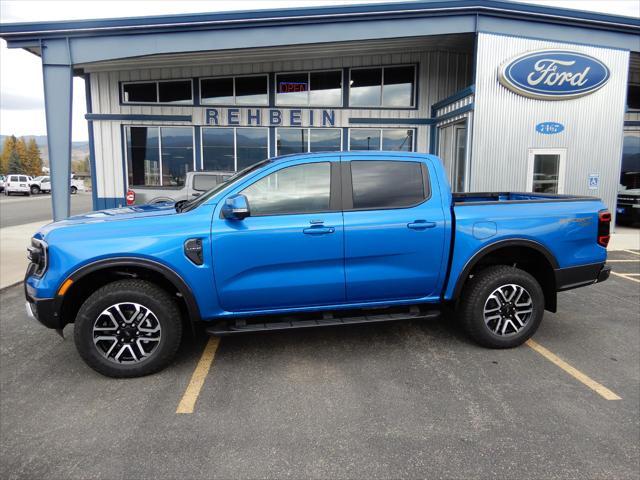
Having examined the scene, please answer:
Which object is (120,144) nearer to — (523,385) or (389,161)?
(389,161)

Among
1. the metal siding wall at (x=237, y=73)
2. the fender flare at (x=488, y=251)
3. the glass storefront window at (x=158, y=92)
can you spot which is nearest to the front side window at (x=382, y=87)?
the metal siding wall at (x=237, y=73)

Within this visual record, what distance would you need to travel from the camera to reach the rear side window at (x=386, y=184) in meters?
4.18

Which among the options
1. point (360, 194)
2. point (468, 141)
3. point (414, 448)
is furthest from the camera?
point (468, 141)

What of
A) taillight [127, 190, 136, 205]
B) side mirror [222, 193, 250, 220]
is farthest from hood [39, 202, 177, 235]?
taillight [127, 190, 136, 205]

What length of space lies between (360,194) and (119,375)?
2.61m

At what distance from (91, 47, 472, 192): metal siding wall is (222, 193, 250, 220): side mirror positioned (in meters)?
12.6

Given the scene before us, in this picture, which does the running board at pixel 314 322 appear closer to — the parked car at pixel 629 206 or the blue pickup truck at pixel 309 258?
the blue pickup truck at pixel 309 258

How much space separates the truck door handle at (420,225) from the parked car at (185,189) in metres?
7.59

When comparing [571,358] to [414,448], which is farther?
[571,358]

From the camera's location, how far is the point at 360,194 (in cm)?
416

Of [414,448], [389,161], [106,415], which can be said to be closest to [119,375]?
[106,415]

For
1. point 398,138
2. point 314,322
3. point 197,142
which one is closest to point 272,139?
point 197,142

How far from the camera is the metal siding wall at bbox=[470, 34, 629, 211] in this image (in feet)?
39.9

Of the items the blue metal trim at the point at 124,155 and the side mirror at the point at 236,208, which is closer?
the side mirror at the point at 236,208
